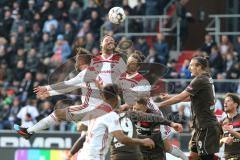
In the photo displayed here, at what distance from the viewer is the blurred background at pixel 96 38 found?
24.4m

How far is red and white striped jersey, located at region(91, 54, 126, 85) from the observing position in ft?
52.4

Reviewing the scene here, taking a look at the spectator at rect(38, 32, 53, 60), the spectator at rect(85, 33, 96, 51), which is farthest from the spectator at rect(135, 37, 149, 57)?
the spectator at rect(38, 32, 53, 60)

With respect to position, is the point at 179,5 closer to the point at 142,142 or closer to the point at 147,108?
the point at 147,108

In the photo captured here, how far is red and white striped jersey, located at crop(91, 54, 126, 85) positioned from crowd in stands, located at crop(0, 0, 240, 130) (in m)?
7.62

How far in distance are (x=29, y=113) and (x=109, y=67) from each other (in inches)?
337

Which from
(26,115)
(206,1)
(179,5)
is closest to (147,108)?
(26,115)

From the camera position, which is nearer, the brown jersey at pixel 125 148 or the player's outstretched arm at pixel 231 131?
the brown jersey at pixel 125 148

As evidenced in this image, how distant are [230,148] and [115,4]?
40.9ft

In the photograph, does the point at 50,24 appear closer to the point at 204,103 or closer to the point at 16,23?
the point at 16,23

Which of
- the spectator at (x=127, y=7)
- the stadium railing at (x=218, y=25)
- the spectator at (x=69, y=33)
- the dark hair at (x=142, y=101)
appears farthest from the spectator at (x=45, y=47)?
the dark hair at (x=142, y=101)

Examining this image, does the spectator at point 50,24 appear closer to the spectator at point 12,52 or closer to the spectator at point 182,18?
the spectator at point 12,52

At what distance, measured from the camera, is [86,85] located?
52.4 feet

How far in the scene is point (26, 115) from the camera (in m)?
24.1

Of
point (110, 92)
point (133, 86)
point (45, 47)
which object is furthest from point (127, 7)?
point (110, 92)
